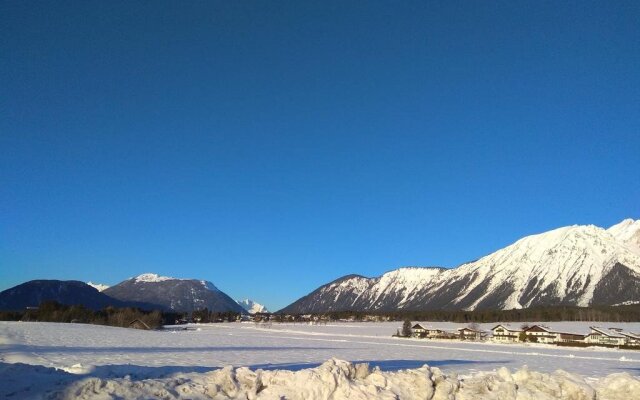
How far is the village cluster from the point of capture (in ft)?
349

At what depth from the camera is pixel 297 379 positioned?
619 inches

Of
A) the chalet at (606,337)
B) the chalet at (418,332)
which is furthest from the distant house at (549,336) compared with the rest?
the chalet at (418,332)

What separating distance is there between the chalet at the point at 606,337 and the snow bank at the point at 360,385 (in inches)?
4053

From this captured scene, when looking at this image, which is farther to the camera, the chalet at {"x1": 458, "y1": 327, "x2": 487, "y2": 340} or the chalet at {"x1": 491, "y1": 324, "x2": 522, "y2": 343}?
the chalet at {"x1": 458, "y1": 327, "x2": 487, "y2": 340}

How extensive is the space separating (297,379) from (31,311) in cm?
17729

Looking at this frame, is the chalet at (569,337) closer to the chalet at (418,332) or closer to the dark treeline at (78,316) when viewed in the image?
the chalet at (418,332)

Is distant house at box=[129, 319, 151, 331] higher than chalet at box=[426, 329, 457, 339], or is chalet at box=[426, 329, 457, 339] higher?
→ distant house at box=[129, 319, 151, 331]

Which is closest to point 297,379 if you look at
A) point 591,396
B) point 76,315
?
point 591,396

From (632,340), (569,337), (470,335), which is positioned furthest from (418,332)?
(632,340)

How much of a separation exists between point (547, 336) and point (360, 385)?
11812 cm

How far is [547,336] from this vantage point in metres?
118

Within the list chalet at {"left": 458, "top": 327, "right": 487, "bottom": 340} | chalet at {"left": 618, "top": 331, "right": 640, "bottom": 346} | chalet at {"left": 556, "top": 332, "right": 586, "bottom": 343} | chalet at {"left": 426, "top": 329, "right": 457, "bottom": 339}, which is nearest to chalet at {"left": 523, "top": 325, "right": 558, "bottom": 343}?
chalet at {"left": 556, "top": 332, "right": 586, "bottom": 343}

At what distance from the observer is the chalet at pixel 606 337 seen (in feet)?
348

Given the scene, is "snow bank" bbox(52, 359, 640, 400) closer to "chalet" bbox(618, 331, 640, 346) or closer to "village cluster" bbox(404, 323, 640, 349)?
"village cluster" bbox(404, 323, 640, 349)
